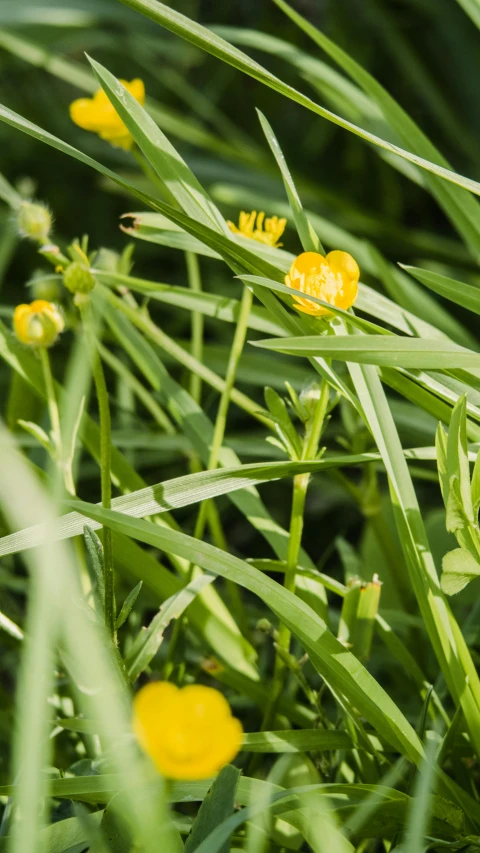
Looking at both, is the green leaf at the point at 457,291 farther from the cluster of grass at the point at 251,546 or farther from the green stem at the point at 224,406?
the green stem at the point at 224,406

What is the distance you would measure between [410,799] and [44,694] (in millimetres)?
191

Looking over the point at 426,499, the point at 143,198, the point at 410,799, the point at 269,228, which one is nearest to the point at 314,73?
the point at 269,228

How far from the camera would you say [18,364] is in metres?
0.54

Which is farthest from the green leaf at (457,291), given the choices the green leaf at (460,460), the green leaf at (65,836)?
the green leaf at (65,836)

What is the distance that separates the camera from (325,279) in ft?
1.32

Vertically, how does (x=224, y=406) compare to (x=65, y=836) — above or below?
above

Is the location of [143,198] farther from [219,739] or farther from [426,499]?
[426,499]

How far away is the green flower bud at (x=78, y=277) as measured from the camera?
17.5 inches

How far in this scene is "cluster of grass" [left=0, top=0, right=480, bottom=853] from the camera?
0.34 metres

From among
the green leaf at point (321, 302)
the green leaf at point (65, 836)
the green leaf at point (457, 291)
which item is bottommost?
the green leaf at point (65, 836)

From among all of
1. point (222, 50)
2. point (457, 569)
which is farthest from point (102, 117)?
point (457, 569)

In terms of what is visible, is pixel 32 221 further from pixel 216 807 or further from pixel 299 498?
pixel 216 807

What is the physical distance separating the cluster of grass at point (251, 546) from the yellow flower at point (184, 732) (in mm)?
32

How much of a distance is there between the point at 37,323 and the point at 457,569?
0.30 m
